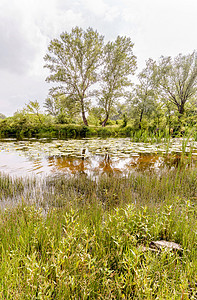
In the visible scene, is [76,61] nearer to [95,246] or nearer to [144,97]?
[144,97]

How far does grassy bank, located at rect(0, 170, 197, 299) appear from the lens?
99cm

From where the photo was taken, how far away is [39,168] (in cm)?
501

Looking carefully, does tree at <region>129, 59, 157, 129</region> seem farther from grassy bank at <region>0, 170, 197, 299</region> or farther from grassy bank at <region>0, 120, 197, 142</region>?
grassy bank at <region>0, 170, 197, 299</region>

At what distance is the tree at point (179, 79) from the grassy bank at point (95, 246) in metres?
24.1

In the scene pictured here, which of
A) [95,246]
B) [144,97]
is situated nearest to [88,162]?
[95,246]

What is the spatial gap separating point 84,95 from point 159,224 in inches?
919

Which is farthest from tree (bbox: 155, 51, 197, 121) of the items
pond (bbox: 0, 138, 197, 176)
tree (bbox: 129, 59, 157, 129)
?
pond (bbox: 0, 138, 197, 176)

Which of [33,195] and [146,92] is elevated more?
[146,92]

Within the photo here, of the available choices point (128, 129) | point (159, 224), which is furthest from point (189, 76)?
point (159, 224)

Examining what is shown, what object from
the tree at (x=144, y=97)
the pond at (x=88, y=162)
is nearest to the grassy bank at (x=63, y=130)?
the tree at (x=144, y=97)

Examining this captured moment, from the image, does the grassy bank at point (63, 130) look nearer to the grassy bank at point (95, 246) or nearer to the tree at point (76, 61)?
the tree at point (76, 61)

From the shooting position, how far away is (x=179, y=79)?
953 inches

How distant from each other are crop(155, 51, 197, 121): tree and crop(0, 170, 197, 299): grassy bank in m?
24.1

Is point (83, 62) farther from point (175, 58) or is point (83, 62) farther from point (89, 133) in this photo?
point (175, 58)
